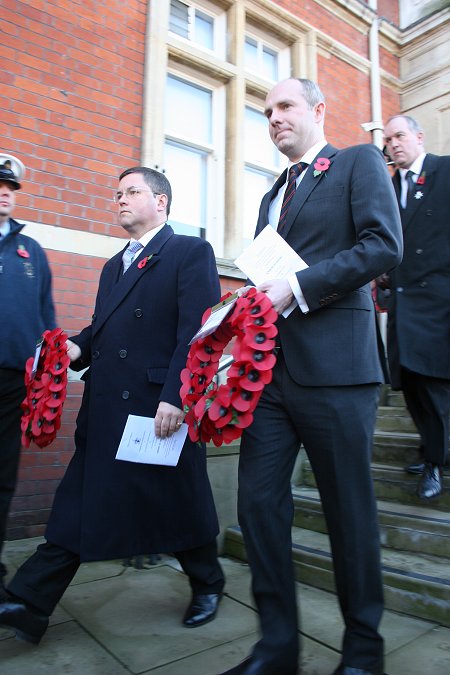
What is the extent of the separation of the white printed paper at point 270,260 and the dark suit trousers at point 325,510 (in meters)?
0.29

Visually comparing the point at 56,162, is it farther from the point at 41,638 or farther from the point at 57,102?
the point at 41,638

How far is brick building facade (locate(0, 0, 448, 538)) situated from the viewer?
3.84 meters

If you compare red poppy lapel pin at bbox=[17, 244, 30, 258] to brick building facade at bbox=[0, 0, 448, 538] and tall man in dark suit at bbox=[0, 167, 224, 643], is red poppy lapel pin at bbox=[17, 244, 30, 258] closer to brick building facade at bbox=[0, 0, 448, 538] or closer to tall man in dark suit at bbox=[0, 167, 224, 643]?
tall man in dark suit at bbox=[0, 167, 224, 643]

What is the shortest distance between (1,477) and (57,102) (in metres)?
2.82

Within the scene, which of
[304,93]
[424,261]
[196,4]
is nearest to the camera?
[304,93]

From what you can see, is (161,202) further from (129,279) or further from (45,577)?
(45,577)

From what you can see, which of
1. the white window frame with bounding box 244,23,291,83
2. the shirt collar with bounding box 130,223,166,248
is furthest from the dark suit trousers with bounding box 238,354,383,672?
the white window frame with bounding box 244,23,291,83

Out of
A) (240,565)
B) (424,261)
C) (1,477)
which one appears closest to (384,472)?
→ (240,565)

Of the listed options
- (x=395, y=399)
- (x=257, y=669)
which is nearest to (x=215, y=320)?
(x=257, y=669)

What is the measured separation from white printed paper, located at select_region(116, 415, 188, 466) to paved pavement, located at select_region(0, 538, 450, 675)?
74 centimetres

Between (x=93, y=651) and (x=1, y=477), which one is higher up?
(x=1, y=477)

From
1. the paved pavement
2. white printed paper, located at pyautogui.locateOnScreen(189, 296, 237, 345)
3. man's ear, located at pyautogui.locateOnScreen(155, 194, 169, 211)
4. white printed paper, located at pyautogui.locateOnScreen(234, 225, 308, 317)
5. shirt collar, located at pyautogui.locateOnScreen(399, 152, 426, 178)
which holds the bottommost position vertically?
the paved pavement

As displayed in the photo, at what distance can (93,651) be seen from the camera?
2150 millimetres

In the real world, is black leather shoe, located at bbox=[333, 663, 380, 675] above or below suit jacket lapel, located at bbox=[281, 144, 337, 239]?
below
